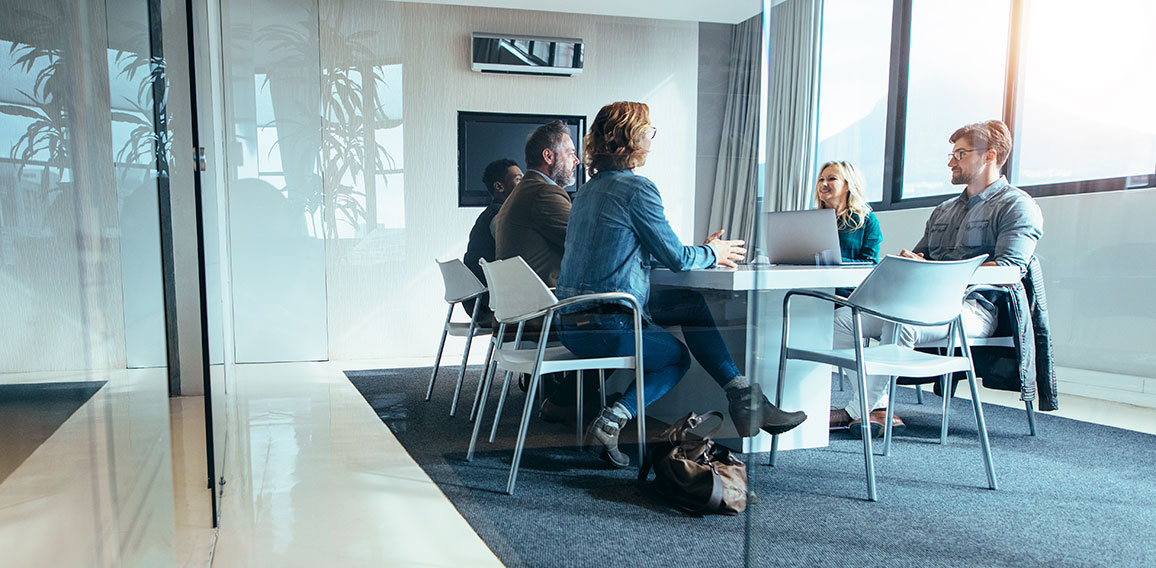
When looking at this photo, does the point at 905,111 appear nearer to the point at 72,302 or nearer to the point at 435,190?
the point at 435,190

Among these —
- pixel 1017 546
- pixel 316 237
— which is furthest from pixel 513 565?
pixel 1017 546

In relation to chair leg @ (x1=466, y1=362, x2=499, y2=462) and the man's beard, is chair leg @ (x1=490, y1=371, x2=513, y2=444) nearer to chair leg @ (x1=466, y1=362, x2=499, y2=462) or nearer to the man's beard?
chair leg @ (x1=466, y1=362, x2=499, y2=462)

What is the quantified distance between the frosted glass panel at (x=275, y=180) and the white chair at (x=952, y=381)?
6.62 ft

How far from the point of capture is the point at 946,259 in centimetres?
244

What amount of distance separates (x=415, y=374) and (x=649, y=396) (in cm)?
61

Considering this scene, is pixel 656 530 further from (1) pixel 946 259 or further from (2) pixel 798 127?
(1) pixel 946 259

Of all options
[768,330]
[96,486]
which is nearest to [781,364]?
[768,330]

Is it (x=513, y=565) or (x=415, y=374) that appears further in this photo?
(x=415, y=374)

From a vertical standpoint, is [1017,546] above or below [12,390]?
below

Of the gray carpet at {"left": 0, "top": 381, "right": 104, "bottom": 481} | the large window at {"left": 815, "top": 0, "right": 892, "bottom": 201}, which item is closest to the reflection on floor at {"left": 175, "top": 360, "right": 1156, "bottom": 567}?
the large window at {"left": 815, "top": 0, "right": 892, "bottom": 201}

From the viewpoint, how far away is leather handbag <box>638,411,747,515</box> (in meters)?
1.85

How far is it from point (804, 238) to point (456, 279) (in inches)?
43.0

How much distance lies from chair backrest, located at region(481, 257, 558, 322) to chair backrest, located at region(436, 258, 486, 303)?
53mm

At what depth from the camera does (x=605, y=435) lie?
1.81 m
